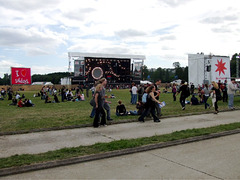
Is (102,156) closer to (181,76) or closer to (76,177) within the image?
(76,177)

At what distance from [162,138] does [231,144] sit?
5.65 feet

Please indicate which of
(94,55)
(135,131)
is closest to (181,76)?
(94,55)

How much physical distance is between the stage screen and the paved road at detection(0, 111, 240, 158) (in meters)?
34.7

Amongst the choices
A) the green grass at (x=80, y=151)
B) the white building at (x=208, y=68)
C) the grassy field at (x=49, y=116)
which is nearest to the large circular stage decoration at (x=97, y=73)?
the white building at (x=208, y=68)

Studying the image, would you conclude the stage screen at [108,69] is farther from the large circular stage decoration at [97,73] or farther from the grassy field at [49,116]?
the grassy field at [49,116]

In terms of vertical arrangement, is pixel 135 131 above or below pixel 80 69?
below

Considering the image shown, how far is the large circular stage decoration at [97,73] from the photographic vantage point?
145 feet

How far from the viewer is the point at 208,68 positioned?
33.2 m

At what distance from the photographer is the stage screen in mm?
44156


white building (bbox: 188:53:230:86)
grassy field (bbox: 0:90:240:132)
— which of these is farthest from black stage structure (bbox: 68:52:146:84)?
grassy field (bbox: 0:90:240:132)

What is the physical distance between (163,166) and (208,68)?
30.8 metres

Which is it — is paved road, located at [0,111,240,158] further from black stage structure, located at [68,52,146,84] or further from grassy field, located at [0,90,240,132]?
black stage structure, located at [68,52,146,84]

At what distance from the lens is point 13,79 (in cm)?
5622

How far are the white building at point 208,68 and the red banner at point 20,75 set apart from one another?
38646mm
